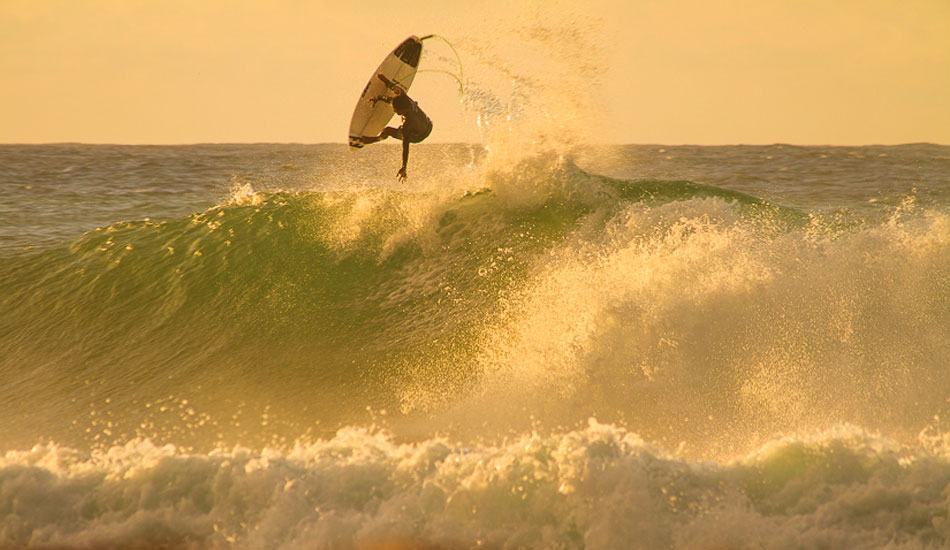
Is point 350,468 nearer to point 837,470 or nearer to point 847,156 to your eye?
point 837,470

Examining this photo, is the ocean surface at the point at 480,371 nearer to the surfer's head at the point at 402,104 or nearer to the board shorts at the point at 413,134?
the board shorts at the point at 413,134

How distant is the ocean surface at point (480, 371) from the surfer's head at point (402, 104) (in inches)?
63.0

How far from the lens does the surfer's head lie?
7.20m

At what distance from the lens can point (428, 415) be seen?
17.9 feet

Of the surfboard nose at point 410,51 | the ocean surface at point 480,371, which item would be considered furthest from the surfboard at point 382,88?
the ocean surface at point 480,371

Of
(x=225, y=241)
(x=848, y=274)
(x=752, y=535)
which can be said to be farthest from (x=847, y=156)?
Result: (x=752, y=535)

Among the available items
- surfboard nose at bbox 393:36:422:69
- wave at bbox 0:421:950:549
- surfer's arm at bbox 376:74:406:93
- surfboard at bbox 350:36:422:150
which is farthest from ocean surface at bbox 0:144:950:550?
surfer's arm at bbox 376:74:406:93

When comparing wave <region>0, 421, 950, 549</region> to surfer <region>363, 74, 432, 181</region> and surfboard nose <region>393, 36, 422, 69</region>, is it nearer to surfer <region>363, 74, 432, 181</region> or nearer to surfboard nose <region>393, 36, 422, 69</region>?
surfer <region>363, 74, 432, 181</region>

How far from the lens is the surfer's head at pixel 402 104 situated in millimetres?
7195

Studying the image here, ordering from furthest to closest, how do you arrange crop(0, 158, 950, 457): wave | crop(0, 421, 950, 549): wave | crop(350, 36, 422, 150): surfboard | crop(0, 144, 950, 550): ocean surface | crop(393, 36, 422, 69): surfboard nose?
crop(393, 36, 422, 69): surfboard nose
crop(350, 36, 422, 150): surfboard
crop(0, 158, 950, 457): wave
crop(0, 144, 950, 550): ocean surface
crop(0, 421, 950, 549): wave

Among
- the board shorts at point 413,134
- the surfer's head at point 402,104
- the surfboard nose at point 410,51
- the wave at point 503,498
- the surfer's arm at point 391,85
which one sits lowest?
the wave at point 503,498

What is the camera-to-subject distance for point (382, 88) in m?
7.70

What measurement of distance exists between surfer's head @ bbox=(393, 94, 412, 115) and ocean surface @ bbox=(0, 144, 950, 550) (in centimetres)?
160

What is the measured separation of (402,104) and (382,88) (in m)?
0.64
